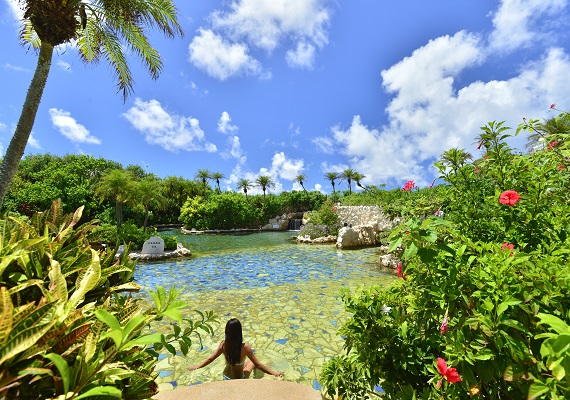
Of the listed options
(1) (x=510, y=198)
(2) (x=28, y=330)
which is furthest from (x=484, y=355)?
(2) (x=28, y=330)

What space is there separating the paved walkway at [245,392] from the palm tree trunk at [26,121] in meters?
7.03

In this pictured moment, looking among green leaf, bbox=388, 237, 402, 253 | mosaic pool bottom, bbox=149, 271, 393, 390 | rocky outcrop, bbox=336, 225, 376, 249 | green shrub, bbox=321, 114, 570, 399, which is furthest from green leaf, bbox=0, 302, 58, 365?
rocky outcrop, bbox=336, 225, 376, 249

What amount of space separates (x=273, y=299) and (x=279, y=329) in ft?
5.80

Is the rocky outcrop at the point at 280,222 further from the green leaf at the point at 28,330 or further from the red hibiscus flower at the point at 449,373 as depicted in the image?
the green leaf at the point at 28,330

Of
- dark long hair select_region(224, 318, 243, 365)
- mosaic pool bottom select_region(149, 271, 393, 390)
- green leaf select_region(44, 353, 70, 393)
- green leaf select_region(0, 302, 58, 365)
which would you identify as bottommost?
mosaic pool bottom select_region(149, 271, 393, 390)

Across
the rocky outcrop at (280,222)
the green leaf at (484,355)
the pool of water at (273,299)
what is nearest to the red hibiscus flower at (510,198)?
the green leaf at (484,355)

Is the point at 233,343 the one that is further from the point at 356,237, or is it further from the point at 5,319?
the point at 356,237

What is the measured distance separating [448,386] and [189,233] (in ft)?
103

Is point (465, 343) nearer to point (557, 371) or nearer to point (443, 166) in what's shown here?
point (557, 371)

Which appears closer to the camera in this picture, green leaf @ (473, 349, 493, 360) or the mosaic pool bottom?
green leaf @ (473, 349, 493, 360)

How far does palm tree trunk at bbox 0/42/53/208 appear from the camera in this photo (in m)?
6.21

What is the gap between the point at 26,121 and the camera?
20.9 feet

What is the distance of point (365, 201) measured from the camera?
2638 cm

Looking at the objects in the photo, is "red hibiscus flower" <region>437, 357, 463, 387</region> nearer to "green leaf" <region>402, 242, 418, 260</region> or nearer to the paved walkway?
"green leaf" <region>402, 242, 418, 260</region>
